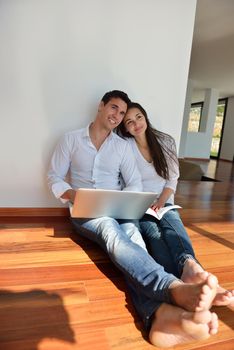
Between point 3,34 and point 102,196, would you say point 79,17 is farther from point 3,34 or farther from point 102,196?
point 102,196

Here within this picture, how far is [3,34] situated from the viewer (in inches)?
68.0

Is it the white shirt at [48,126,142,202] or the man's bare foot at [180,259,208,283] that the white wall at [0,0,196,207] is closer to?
the white shirt at [48,126,142,202]

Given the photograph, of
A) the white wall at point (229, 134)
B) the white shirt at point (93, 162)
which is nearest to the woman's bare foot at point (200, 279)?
the white shirt at point (93, 162)

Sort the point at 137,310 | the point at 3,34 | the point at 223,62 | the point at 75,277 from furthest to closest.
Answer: the point at 223,62
the point at 3,34
the point at 75,277
the point at 137,310

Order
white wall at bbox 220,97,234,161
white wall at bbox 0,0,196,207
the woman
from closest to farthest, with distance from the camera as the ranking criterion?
the woman, white wall at bbox 0,0,196,207, white wall at bbox 220,97,234,161

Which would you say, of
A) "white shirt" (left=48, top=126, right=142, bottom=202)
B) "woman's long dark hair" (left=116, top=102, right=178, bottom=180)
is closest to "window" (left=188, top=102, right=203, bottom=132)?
"woman's long dark hair" (left=116, top=102, right=178, bottom=180)

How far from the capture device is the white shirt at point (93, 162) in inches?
64.4

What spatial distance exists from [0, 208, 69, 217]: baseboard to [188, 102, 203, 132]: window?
837 centimetres

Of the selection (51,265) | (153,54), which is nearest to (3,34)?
(153,54)

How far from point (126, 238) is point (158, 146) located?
778 mm

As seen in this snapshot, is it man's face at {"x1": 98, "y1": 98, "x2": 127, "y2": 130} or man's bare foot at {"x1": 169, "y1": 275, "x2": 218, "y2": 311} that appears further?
man's face at {"x1": 98, "y1": 98, "x2": 127, "y2": 130}

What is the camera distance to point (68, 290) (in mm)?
1139

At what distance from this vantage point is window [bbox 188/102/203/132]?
9969 mm

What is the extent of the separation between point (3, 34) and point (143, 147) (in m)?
1.18
